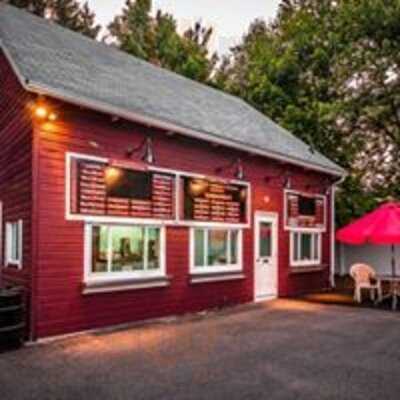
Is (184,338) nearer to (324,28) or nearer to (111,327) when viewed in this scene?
(111,327)

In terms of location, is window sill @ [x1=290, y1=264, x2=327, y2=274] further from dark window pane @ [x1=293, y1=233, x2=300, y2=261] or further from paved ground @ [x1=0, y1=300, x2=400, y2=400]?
paved ground @ [x1=0, y1=300, x2=400, y2=400]

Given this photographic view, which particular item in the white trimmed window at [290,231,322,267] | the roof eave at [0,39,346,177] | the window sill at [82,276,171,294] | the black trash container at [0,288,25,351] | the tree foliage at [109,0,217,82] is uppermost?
the tree foliage at [109,0,217,82]

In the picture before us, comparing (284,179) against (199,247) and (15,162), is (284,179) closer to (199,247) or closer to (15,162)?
(199,247)

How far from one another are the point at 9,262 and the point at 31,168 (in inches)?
83.3

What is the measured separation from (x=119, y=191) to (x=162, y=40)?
21.5 m

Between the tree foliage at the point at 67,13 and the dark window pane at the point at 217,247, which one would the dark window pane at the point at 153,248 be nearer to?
the dark window pane at the point at 217,247

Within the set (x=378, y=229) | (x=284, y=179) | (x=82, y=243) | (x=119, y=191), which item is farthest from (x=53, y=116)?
(x=378, y=229)

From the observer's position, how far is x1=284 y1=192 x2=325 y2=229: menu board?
13680 millimetres

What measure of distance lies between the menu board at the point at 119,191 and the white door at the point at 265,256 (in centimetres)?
326

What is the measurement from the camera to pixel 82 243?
27.6 ft

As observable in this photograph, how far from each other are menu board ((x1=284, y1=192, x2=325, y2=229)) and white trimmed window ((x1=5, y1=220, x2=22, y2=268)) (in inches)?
285

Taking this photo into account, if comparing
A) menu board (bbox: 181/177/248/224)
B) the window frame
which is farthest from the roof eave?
the window frame

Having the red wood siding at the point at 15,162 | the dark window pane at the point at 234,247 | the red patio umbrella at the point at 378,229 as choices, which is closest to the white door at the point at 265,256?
the dark window pane at the point at 234,247

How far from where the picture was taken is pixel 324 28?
2050 centimetres
